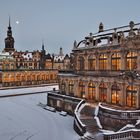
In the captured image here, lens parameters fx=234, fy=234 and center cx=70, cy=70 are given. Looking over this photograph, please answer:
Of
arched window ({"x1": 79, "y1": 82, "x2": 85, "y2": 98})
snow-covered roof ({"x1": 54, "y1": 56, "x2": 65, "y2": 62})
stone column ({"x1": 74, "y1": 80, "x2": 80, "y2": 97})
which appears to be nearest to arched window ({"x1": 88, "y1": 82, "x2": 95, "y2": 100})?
arched window ({"x1": 79, "y1": 82, "x2": 85, "y2": 98})

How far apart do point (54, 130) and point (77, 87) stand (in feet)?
47.1

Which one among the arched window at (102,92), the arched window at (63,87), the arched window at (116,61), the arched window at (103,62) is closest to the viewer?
the arched window at (116,61)

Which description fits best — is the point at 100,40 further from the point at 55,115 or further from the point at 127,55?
the point at 55,115

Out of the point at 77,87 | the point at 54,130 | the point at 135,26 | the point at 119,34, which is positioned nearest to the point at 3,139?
the point at 54,130

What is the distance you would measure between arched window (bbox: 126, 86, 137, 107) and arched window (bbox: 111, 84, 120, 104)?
2.15 meters

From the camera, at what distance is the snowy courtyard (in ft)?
105

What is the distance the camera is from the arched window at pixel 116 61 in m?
38.9

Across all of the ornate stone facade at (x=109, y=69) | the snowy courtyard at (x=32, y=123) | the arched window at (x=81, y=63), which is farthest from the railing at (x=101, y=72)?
the snowy courtyard at (x=32, y=123)

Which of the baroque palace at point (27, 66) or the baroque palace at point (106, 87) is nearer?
the baroque palace at point (106, 87)

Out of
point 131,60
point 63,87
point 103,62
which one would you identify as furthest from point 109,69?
point 63,87

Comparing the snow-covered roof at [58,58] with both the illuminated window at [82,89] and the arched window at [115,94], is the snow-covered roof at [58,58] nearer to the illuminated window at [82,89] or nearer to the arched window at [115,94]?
the illuminated window at [82,89]

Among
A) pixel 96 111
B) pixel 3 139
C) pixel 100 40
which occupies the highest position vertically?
pixel 100 40

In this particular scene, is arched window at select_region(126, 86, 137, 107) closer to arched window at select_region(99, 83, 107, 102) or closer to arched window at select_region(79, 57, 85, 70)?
arched window at select_region(99, 83, 107, 102)

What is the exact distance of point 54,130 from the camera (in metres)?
34.6
